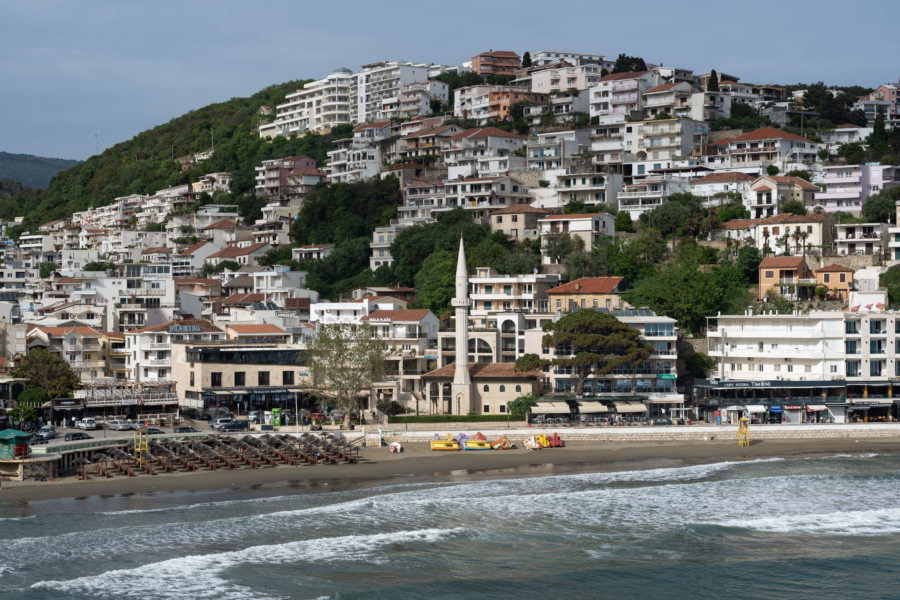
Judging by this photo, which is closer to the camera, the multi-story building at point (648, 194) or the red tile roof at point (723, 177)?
the red tile roof at point (723, 177)

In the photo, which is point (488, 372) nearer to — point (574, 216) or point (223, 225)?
point (574, 216)

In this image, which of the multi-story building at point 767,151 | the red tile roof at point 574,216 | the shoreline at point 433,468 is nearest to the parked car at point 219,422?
the shoreline at point 433,468

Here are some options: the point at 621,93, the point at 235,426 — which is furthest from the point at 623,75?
the point at 235,426

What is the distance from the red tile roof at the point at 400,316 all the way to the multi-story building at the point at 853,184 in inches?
1208

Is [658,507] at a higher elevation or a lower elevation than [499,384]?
lower

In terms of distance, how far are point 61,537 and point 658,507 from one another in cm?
1956

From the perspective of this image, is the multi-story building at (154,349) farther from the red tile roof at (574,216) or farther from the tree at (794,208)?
the tree at (794,208)

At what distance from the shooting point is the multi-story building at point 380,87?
4860 inches

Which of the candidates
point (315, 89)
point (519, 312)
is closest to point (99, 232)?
point (315, 89)

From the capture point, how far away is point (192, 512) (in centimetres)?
3750

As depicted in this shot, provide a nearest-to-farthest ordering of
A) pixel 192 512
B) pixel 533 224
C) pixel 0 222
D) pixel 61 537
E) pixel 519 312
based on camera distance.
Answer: pixel 61 537 → pixel 192 512 → pixel 519 312 → pixel 533 224 → pixel 0 222

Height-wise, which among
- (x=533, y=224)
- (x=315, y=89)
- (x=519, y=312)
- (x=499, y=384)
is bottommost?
(x=499, y=384)

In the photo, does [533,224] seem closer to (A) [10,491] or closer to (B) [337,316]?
(B) [337,316]

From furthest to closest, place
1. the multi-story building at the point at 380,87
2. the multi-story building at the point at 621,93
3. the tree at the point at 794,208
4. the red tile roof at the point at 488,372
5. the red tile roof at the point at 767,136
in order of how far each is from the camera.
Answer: the multi-story building at the point at 380,87, the multi-story building at the point at 621,93, the red tile roof at the point at 767,136, the tree at the point at 794,208, the red tile roof at the point at 488,372
